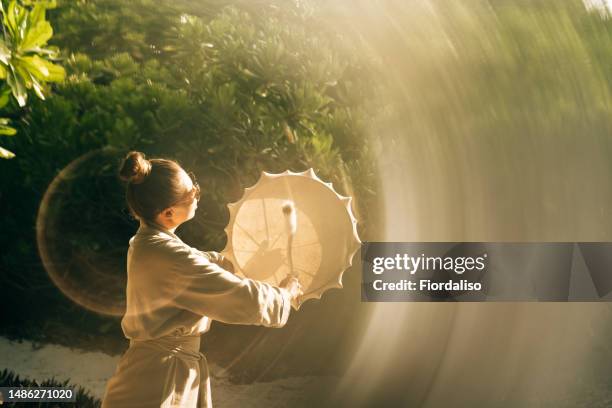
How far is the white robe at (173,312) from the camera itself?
9.04 feet

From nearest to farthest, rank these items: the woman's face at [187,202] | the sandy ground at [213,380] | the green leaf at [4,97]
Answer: the woman's face at [187,202] < the green leaf at [4,97] < the sandy ground at [213,380]

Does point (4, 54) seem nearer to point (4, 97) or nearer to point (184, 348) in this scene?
point (4, 97)

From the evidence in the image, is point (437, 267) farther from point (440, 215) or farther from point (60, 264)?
point (60, 264)

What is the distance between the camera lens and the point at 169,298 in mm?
2818

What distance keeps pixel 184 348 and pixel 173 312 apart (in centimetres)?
20

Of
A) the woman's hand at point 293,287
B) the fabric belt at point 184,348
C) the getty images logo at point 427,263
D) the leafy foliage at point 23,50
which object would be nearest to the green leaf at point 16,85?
the leafy foliage at point 23,50

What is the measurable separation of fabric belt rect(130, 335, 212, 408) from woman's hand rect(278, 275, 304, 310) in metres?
0.43

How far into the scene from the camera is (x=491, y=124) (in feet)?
22.6

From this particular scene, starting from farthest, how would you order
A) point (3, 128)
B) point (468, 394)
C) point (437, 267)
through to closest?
point (468, 394)
point (437, 267)
point (3, 128)

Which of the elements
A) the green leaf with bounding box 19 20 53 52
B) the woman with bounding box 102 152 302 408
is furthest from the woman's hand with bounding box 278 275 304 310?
the green leaf with bounding box 19 20 53 52

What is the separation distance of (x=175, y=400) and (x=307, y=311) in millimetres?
3002

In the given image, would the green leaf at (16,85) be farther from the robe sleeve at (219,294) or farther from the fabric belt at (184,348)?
the fabric belt at (184,348)

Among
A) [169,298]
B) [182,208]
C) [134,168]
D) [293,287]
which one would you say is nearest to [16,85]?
[134,168]

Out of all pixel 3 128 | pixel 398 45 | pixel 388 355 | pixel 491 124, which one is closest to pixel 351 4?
pixel 398 45
